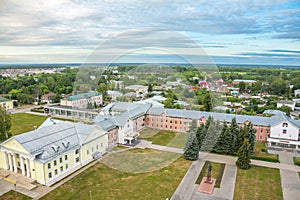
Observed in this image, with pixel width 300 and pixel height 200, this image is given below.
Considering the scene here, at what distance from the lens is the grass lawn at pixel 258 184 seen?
11875mm

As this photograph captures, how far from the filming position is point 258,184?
1309 centimetres

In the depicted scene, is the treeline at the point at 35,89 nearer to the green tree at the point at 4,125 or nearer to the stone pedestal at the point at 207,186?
the green tree at the point at 4,125

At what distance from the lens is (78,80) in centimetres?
755

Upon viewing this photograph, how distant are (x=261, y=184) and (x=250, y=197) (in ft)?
6.27

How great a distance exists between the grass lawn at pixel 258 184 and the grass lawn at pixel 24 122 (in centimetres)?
2140

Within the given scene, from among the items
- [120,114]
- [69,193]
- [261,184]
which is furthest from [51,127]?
[261,184]

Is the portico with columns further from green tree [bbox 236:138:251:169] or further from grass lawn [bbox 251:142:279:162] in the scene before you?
grass lawn [bbox 251:142:279:162]

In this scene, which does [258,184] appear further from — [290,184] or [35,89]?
[35,89]

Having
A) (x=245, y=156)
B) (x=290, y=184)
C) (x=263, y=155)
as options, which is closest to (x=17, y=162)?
(x=245, y=156)

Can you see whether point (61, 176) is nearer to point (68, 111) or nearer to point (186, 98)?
point (186, 98)

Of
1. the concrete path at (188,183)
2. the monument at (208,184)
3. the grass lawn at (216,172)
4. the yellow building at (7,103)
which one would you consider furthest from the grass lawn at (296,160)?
the yellow building at (7,103)

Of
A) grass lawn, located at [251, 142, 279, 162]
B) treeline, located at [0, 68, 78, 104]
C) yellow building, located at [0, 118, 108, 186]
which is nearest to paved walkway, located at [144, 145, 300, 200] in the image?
grass lawn, located at [251, 142, 279, 162]

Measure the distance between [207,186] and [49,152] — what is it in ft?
31.4

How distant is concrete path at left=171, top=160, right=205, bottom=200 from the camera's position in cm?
1165
